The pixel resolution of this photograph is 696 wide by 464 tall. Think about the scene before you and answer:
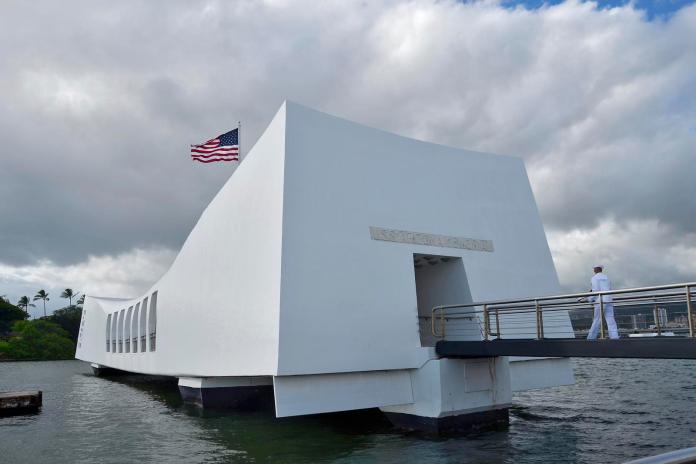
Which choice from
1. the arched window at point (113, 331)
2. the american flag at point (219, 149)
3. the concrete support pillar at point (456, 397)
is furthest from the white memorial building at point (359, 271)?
the arched window at point (113, 331)

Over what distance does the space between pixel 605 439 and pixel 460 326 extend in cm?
410

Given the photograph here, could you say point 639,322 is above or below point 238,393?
above

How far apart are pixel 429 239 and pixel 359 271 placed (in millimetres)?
2281

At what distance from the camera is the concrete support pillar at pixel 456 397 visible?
11492 mm

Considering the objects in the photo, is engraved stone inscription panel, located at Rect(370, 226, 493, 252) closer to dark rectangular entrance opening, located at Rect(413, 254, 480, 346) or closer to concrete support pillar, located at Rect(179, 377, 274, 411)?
dark rectangular entrance opening, located at Rect(413, 254, 480, 346)

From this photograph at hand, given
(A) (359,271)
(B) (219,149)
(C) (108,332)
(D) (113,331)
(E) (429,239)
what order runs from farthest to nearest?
(C) (108,332), (D) (113,331), (B) (219,149), (E) (429,239), (A) (359,271)

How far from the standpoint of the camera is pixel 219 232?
15.6 m

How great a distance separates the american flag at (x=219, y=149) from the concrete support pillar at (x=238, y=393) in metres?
6.52

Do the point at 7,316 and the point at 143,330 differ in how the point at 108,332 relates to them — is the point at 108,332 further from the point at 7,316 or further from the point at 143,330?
the point at 7,316

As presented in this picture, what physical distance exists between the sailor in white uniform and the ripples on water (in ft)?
6.86

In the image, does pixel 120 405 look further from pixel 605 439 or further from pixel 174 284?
pixel 605 439

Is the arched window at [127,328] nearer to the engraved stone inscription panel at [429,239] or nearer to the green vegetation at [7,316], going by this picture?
the engraved stone inscription panel at [429,239]

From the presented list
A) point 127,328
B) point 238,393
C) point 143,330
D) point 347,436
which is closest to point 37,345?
point 127,328

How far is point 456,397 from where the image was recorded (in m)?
11.6
